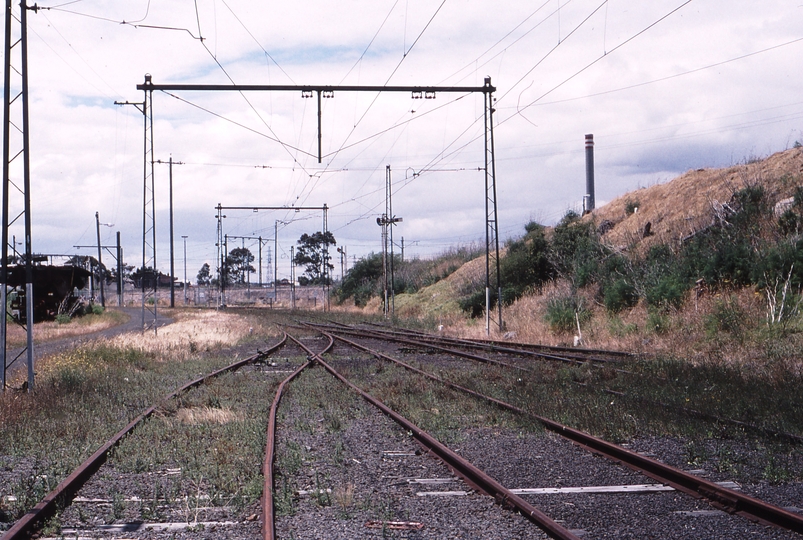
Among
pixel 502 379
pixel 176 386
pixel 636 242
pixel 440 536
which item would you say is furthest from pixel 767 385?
pixel 636 242

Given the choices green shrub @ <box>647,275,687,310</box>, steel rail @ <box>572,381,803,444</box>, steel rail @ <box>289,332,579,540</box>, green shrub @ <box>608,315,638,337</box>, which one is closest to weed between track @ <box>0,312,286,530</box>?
steel rail @ <box>289,332,579,540</box>

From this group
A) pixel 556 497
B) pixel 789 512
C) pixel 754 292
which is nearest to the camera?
pixel 789 512

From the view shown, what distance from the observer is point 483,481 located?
6.81 meters

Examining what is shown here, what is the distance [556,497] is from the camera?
6512mm

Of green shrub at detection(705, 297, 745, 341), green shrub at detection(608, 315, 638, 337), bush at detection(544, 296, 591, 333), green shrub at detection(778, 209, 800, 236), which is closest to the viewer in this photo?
green shrub at detection(705, 297, 745, 341)

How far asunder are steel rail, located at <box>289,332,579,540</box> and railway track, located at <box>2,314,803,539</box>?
0.02 m

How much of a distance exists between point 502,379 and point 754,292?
10.7 m

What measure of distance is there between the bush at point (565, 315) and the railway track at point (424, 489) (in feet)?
52.8

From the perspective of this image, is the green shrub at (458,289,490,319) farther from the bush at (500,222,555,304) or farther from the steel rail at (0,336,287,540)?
the steel rail at (0,336,287,540)

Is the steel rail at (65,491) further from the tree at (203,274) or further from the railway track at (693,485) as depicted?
the tree at (203,274)

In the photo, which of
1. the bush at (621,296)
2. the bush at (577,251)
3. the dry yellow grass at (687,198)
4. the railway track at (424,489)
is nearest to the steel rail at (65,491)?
the railway track at (424,489)

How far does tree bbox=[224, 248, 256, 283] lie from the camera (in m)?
139

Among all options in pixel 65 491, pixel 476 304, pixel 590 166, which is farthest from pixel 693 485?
pixel 590 166

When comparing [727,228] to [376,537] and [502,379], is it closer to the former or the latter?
[502,379]
